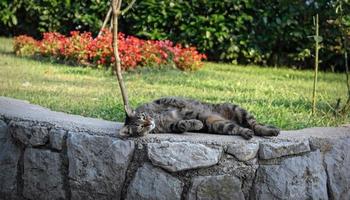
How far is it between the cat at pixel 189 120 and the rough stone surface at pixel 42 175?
2.23 feet

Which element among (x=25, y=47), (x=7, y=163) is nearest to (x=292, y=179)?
(x=7, y=163)

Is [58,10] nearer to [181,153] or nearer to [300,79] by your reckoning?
[300,79]

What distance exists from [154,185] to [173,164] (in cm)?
22

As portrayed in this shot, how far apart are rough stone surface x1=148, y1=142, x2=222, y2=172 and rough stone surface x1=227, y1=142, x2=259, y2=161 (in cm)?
9

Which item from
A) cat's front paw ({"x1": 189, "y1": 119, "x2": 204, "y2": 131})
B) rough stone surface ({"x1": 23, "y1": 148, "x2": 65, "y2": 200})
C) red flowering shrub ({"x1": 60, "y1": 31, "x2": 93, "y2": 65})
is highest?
cat's front paw ({"x1": 189, "y1": 119, "x2": 204, "y2": 131})

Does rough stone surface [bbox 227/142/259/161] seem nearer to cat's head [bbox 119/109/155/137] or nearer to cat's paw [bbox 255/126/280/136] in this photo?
cat's paw [bbox 255/126/280/136]

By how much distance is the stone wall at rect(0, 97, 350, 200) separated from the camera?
474cm

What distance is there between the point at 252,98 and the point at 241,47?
4973 millimetres

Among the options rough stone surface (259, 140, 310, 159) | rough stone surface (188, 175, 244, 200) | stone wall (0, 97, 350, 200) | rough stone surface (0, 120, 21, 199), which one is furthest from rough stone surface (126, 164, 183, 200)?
rough stone surface (0, 120, 21, 199)

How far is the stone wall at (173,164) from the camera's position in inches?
187

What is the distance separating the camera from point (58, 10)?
14.3 meters

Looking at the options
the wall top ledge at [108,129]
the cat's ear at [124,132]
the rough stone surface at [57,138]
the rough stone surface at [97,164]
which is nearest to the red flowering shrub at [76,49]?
the wall top ledge at [108,129]

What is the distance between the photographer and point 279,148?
480cm

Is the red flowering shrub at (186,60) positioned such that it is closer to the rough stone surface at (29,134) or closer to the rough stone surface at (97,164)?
the rough stone surface at (29,134)
